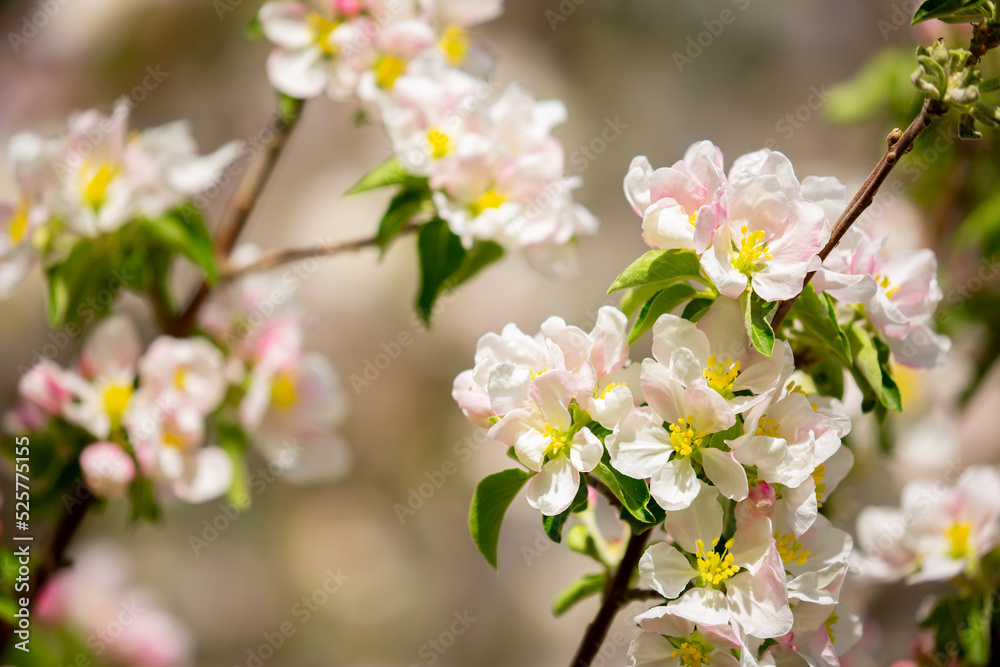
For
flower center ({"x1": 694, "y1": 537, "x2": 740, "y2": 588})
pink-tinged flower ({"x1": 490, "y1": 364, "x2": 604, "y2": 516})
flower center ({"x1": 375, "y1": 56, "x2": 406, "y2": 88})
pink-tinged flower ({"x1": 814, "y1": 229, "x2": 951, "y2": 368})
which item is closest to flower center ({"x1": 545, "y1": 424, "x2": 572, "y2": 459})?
pink-tinged flower ({"x1": 490, "y1": 364, "x2": 604, "y2": 516})

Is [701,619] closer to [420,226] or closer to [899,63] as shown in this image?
[420,226]

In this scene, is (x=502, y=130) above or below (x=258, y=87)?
above

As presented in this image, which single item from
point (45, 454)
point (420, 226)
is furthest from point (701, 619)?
point (45, 454)

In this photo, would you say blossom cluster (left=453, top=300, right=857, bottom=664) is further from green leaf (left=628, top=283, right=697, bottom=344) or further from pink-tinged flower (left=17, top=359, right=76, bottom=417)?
pink-tinged flower (left=17, top=359, right=76, bottom=417)

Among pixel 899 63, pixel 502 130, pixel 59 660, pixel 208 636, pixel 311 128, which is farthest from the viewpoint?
pixel 311 128

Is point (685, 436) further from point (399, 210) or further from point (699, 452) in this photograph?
point (399, 210)

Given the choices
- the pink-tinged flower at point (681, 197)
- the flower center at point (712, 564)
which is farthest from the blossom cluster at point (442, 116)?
the flower center at point (712, 564)
